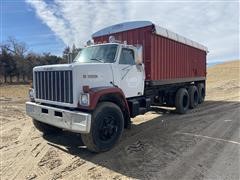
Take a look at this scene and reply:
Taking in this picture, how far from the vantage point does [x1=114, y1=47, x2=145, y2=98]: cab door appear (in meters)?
6.82

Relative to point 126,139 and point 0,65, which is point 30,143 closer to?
point 126,139

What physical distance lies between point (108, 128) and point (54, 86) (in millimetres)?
1568

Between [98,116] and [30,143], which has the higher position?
[98,116]

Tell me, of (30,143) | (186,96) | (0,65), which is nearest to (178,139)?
(30,143)

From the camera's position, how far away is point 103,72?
6.24m

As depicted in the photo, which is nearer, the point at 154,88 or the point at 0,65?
the point at 154,88

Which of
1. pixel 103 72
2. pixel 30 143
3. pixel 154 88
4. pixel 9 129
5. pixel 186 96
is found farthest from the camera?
pixel 186 96

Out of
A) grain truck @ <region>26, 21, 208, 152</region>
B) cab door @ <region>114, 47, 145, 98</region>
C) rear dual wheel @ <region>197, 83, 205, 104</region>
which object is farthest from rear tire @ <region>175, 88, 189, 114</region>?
cab door @ <region>114, 47, 145, 98</region>

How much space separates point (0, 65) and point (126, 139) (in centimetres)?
4995

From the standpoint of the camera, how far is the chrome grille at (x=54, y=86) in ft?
18.7

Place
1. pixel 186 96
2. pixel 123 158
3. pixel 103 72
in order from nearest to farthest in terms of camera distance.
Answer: pixel 123 158 → pixel 103 72 → pixel 186 96

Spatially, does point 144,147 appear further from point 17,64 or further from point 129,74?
point 17,64

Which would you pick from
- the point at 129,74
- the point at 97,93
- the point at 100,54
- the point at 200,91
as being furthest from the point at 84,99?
the point at 200,91

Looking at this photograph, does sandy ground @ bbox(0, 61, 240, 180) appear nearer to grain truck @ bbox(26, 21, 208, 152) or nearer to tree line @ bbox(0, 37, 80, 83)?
grain truck @ bbox(26, 21, 208, 152)
